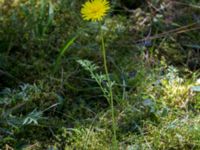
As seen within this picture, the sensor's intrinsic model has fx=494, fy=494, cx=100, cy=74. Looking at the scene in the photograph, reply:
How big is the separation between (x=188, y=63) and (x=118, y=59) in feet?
1.00

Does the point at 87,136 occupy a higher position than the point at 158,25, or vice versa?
the point at 158,25

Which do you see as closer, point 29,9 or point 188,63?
point 188,63

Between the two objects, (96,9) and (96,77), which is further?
(96,77)

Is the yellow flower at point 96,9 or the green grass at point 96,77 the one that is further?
the green grass at point 96,77

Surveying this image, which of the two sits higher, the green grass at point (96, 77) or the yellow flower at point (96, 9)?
the yellow flower at point (96, 9)

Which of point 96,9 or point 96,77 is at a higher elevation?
point 96,9

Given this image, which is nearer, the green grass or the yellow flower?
the yellow flower

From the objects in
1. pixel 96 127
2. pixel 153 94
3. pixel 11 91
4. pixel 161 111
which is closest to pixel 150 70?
pixel 153 94

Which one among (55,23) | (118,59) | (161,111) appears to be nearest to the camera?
(161,111)

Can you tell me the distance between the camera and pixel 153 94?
6.34 feet

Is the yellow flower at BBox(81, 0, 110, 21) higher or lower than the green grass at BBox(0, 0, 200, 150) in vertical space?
higher

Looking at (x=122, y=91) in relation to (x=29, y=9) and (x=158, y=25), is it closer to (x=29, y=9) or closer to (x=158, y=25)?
(x=158, y=25)

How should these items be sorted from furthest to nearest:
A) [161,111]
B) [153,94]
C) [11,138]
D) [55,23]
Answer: [55,23], [153,94], [161,111], [11,138]

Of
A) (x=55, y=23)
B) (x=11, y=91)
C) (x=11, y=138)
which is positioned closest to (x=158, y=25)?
(x=55, y=23)
